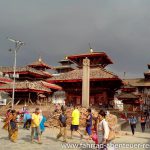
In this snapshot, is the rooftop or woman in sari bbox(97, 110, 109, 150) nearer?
woman in sari bbox(97, 110, 109, 150)

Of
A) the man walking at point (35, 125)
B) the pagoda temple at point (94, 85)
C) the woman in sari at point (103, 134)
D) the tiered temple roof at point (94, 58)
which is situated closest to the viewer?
the woman in sari at point (103, 134)

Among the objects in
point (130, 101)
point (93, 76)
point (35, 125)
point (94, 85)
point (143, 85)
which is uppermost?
point (143, 85)

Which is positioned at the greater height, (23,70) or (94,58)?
(94,58)

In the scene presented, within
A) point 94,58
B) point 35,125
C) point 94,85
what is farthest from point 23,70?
point 35,125

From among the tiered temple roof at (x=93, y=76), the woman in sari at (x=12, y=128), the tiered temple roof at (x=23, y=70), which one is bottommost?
the woman in sari at (x=12, y=128)

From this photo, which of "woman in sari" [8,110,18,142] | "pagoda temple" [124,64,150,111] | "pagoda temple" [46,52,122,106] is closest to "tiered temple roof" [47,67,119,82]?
"pagoda temple" [46,52,122,106]

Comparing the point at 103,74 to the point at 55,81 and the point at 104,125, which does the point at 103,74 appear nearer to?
the point at 55,81

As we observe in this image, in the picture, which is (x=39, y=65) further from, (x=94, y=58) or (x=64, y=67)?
(x=94, y=58)

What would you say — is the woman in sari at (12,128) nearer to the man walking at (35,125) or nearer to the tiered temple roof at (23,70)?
the man walking at (35,125)

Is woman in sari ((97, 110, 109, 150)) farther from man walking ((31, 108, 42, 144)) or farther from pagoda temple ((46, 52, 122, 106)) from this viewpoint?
pagoda temple ((46, 52, 122, 106))

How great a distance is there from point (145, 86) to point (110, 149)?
66.9m

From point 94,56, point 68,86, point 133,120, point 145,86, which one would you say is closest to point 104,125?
point 133,120

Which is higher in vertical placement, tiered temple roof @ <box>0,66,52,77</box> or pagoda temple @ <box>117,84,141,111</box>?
tiered temple roof @ <box>0,66,52,77</box>

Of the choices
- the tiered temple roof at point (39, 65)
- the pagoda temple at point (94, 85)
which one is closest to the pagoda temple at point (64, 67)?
the tiered temple roof at point (39, 65)
